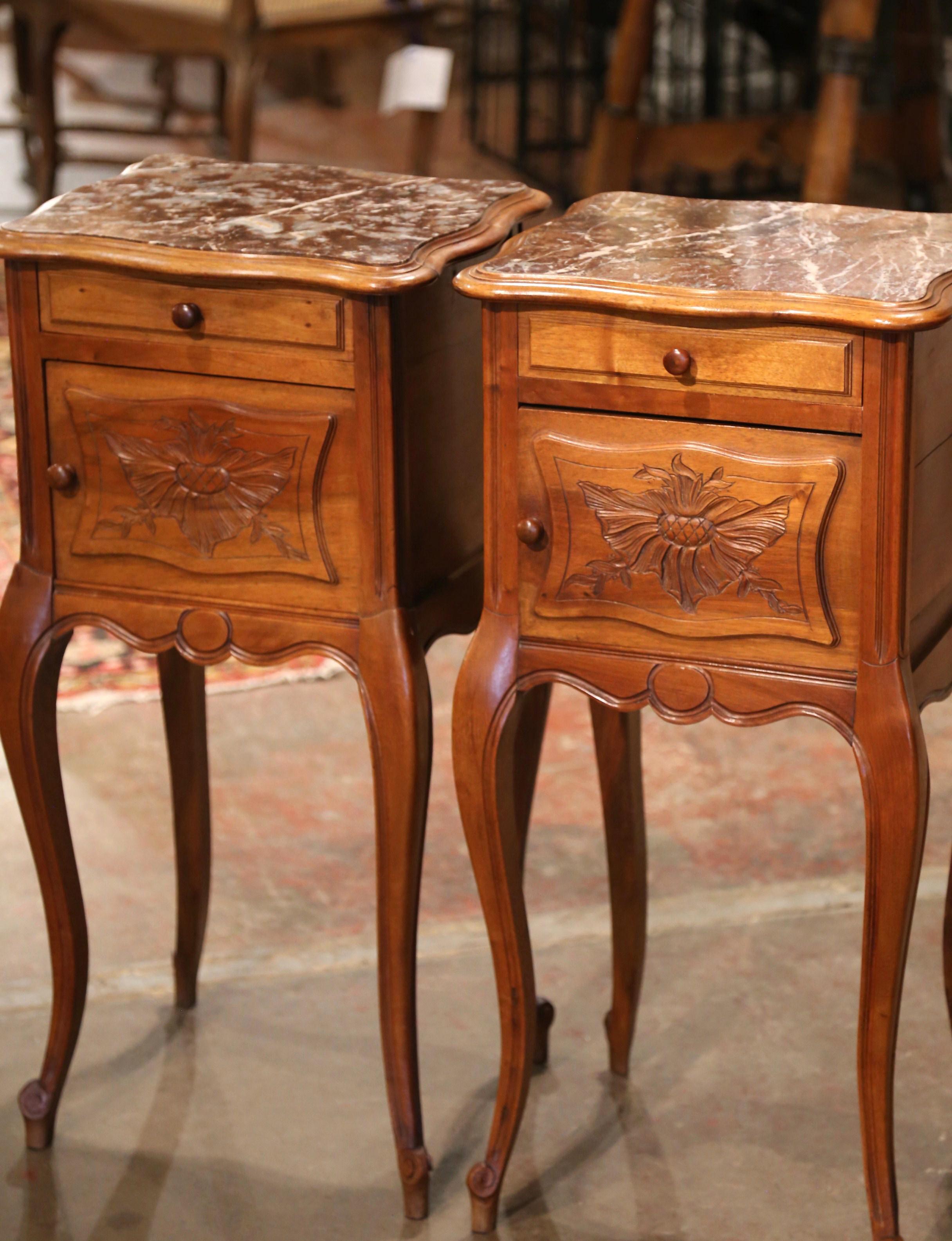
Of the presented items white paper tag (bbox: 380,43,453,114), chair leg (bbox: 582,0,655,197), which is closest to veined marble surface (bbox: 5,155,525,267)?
white paper tag (bbox: 380,43,453,114)

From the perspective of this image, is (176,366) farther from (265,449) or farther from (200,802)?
(200,802)

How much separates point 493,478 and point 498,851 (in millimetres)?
376

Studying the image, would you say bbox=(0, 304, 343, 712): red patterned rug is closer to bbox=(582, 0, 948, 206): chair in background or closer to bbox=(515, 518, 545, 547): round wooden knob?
bbox=(515, 518, 545, 547): round wooden knob

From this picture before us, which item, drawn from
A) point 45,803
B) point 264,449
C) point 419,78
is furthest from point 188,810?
point 419,78

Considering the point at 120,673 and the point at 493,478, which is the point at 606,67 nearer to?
the point at 120,673

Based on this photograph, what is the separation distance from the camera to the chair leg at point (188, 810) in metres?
2.21

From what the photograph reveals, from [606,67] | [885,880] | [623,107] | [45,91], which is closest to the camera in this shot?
[885,880]

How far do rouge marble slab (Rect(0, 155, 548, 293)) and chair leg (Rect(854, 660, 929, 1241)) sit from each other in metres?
0.57

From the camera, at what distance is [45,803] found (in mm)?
1916

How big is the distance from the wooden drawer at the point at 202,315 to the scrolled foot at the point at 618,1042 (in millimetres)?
899

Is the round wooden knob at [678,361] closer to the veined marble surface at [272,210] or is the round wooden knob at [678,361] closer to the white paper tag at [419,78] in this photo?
the veined marble surface at [272,210]

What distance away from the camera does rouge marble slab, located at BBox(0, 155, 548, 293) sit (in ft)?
5.38

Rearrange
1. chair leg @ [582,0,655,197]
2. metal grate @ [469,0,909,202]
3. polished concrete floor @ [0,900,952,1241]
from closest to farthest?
polished concrete floor @ [0,900,952,1241] < chair leg @ [582,0,655,197] < metal grate @ [469,0,909,202]

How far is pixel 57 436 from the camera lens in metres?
1.80
